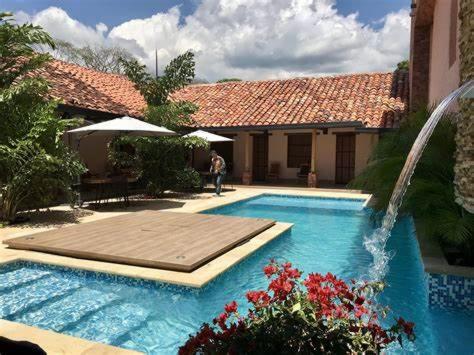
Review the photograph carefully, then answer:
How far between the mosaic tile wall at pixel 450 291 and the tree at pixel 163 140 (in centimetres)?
1029

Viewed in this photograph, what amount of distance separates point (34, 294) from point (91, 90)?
40.6ft

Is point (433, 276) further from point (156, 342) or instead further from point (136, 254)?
point (136, 254)

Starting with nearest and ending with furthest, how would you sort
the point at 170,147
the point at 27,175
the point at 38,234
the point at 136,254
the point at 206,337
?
the point at 206,337
the point at 136,254
the point at 38,234
the point at 27,175
the point at 170,147

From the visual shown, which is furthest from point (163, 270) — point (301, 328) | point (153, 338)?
point (301, 328)

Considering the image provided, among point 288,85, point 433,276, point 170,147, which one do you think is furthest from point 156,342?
point 288,85

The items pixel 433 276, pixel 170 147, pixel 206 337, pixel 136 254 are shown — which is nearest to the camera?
pixel 206 337

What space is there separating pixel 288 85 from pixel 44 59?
1516 cm

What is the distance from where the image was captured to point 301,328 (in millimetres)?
2355

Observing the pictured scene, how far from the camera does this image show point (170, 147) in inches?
548

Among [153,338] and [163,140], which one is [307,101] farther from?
[153,338]

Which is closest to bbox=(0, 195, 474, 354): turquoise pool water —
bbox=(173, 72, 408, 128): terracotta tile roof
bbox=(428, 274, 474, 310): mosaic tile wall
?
bbox=(428, 274, 474, 310): mosaic tile wall

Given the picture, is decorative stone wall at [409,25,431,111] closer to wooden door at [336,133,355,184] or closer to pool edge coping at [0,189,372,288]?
wooden door at [336,133,355,184]

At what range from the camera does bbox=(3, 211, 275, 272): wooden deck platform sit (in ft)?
19.5

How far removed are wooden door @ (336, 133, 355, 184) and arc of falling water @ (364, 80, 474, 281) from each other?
11750 mm
